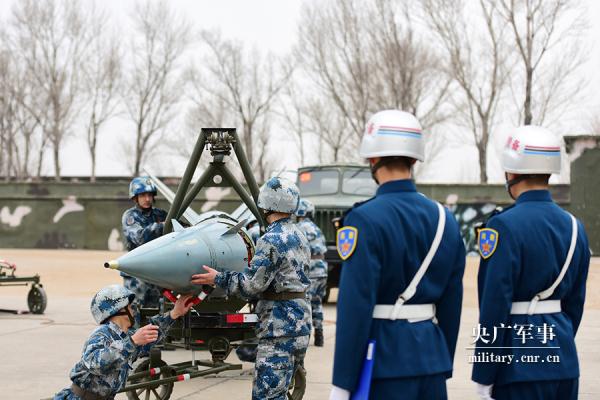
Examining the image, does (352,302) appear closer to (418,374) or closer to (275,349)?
(418,374)

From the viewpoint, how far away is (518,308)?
14.9 feet

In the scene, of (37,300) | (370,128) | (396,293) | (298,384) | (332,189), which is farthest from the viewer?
(332,189)

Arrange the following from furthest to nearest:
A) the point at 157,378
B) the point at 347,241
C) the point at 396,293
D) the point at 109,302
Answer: the point at 157,378 < the point at 109,302 < the point at 396,293 < the point at 347,241

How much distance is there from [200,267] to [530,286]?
3189 mm

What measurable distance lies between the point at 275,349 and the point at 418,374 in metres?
2.74

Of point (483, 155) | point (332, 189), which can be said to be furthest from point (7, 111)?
point (332, 189)

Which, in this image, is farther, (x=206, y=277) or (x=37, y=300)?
(x=37, y=300)

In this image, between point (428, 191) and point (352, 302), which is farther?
point (428, 191)

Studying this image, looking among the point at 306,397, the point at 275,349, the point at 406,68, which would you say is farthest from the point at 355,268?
the point at 406,68

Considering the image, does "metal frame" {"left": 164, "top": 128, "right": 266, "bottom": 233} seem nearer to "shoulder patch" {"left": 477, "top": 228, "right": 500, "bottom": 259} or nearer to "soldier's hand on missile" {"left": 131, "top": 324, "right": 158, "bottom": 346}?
"soldier's hand on missile" {"left": 131, "top": 324, "right": 158, "bottom": 346}

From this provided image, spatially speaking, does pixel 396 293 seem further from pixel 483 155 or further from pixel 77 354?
pixel 483 155

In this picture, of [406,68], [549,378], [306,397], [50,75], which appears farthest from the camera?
[50,75]

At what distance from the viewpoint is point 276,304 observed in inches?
260

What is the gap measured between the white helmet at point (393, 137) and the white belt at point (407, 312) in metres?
0.61
